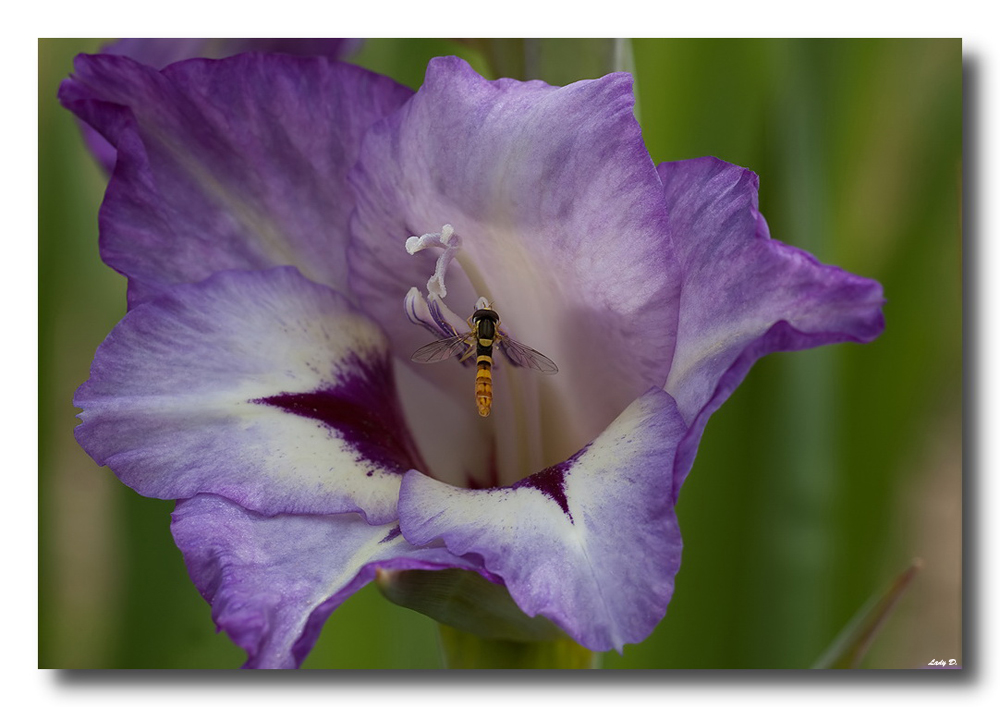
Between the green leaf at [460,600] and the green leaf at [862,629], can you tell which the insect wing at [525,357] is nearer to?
the green leaf at [460,600]

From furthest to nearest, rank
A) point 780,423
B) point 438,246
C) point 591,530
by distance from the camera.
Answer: point 780,423 < point 438,246 < point 591,530

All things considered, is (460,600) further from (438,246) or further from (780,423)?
(780,423)

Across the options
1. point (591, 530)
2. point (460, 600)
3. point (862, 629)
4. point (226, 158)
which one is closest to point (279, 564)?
point (460, 600)

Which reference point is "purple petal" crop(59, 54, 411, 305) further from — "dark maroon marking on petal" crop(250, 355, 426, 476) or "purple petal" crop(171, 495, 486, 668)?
"purple petal" crop(171, 495, 486, 668)

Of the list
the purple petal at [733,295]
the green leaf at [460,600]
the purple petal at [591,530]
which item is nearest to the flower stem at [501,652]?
the green leaf at [460,600]
